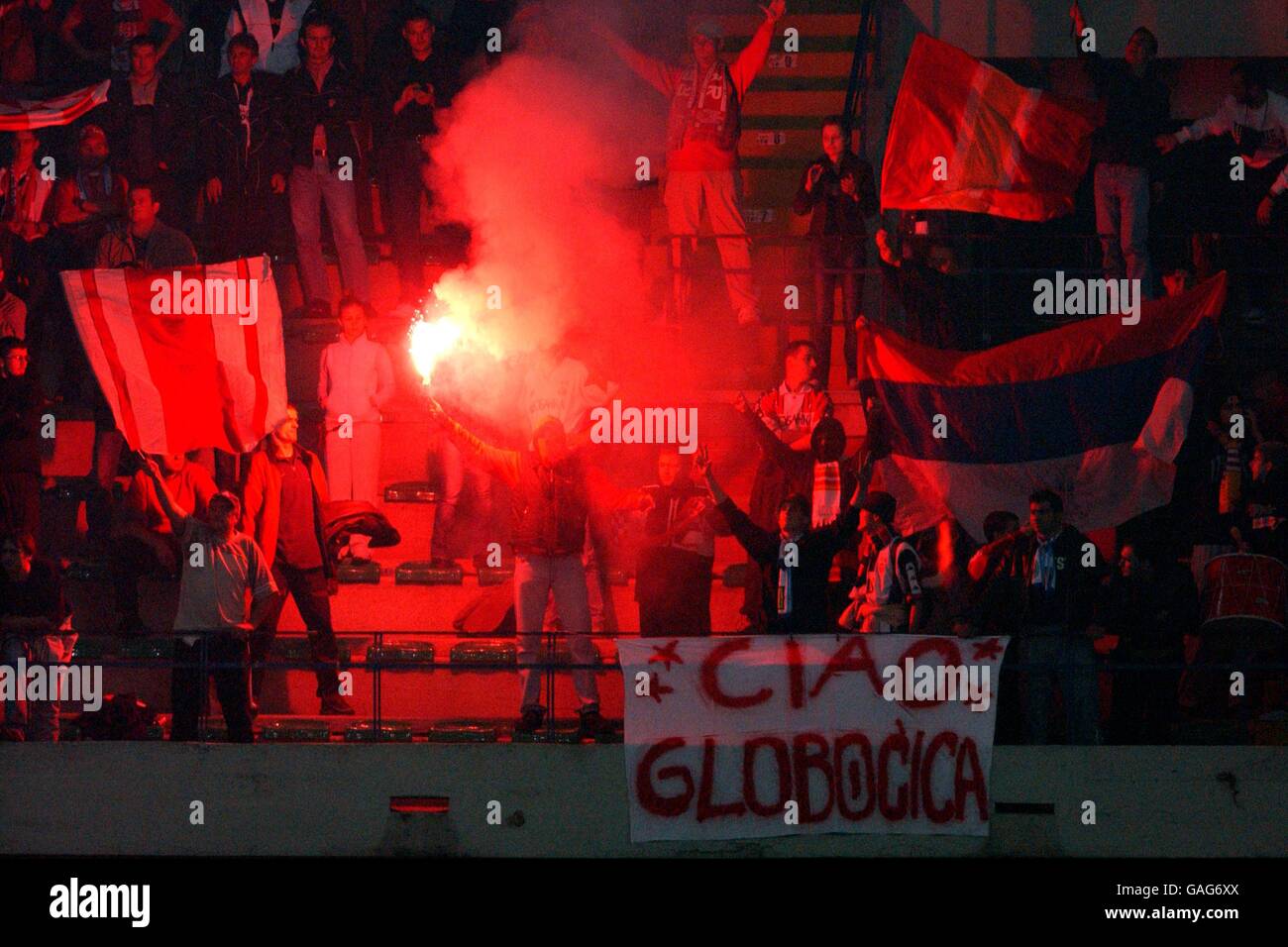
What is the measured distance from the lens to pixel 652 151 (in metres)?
15.7

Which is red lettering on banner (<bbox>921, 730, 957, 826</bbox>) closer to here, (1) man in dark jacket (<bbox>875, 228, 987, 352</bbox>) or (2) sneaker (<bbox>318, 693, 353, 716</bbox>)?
(1) man in dark jacket (<bbox>875, 228, 987, 352</bbox>)

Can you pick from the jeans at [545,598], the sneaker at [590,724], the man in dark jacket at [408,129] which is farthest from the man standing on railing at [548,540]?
the man in dark jacket at [408,129]

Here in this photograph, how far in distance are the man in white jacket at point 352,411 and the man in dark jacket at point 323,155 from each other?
847mm

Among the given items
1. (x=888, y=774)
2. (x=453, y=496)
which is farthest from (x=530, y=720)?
(x=453, y=496)

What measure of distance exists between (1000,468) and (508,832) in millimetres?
4050

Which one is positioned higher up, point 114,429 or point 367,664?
point 114,429

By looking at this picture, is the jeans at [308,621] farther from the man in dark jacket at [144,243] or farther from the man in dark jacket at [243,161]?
the man in dark jacket at [243,161]

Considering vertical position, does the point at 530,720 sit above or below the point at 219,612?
below

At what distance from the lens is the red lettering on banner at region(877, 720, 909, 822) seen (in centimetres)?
1166

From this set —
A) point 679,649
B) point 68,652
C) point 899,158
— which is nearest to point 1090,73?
point 899,158

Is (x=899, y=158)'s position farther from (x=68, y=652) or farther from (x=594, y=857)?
(x=68, y=652)

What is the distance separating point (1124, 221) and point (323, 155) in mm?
5866

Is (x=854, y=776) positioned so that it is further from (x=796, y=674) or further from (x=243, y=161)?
(x=243, y=161)

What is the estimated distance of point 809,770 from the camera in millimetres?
11688
